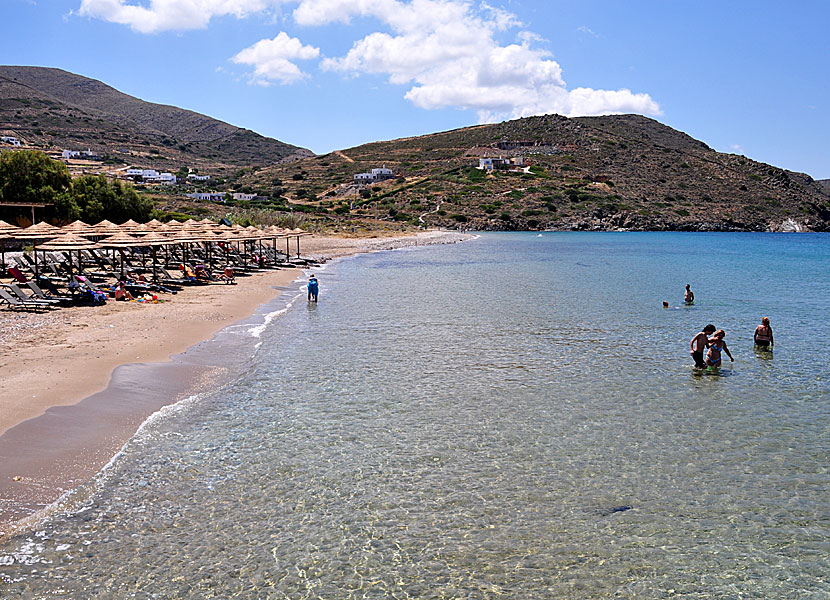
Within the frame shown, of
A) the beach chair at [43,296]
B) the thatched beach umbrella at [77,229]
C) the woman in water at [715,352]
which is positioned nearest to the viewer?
the woman in water at [715,352]

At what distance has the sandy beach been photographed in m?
8.14

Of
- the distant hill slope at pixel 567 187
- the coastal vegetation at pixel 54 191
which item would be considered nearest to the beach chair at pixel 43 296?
the coastal vegetation at pixel 54 191

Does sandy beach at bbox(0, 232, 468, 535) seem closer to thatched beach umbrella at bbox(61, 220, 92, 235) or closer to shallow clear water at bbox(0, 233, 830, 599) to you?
shallow clear water at bbox(0, 233, 830, 599)

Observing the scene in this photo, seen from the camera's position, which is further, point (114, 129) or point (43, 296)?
point (114, 129)

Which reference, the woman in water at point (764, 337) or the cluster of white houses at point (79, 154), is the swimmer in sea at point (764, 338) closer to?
the woman in water at point (764, 337)

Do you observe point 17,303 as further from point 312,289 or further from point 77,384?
point 312,289

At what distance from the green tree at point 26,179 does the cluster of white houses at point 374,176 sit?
8264 centimetres

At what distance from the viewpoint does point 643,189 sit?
374 ft

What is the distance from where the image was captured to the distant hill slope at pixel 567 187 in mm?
103812

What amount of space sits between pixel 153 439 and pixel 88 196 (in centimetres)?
3596

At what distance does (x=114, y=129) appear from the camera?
146125 mm

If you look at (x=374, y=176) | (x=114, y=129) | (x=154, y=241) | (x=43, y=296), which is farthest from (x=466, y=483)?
(x=114, y=129)

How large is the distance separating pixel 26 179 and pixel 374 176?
87.4 m

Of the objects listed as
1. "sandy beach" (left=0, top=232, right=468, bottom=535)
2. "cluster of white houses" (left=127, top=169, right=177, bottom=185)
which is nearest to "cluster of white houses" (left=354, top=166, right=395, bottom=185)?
"cluster of white houses" (left=127, top=169, right=177, bottom=185)
